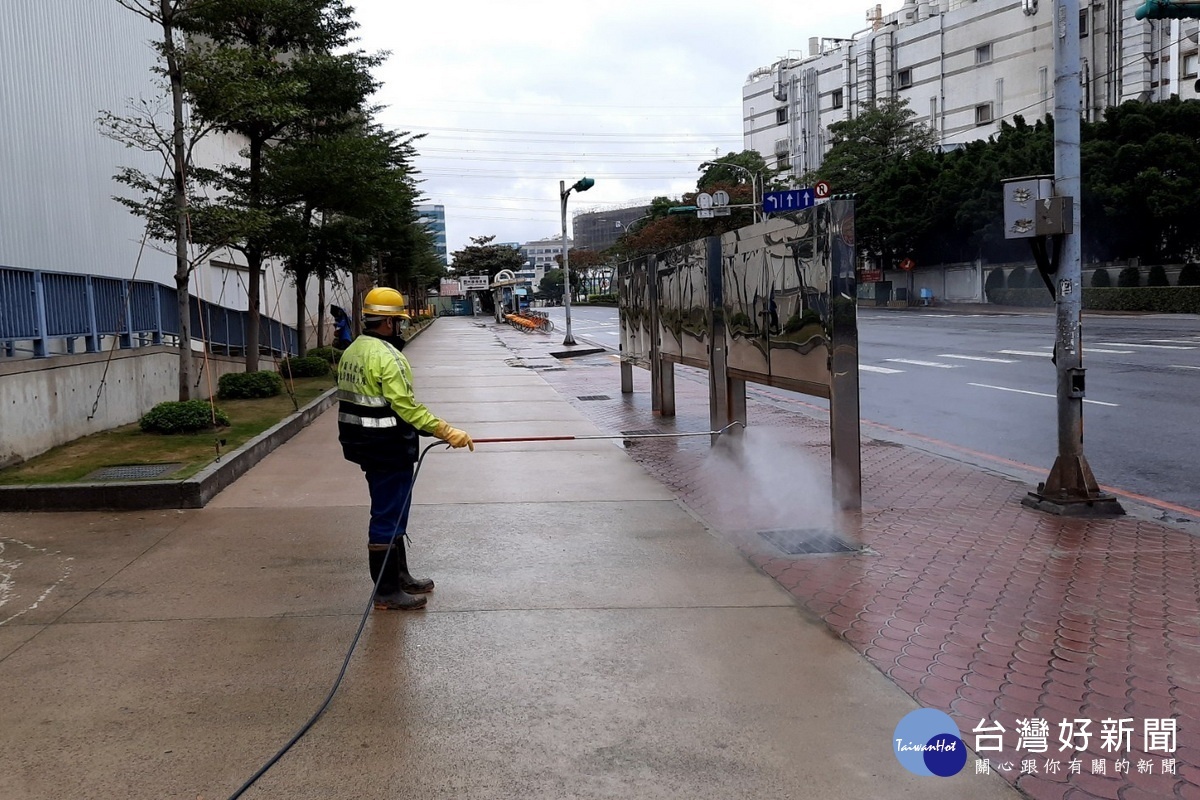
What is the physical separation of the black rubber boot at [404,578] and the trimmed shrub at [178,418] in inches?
235

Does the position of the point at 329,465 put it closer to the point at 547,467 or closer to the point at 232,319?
the point at 547,467

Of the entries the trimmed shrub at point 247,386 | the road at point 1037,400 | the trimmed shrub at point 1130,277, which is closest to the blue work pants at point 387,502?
the road at point 1037,400

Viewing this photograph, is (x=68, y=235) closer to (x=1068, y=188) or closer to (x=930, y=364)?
(x=1068, y=188)

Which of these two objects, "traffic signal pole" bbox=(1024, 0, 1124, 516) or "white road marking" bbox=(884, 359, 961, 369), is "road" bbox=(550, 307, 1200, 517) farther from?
"traffic signal pole" bbox=(1024, 0, 1124, 516)

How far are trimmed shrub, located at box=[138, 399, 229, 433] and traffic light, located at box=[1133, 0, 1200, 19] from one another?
10513mm

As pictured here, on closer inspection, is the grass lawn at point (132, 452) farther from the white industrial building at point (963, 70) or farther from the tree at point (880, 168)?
the tree at point (880, 168)

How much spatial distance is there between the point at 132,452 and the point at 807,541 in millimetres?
6772

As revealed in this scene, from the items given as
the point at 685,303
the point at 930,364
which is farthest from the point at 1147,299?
the point at 685,303

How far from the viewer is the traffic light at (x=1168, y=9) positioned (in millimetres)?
10328

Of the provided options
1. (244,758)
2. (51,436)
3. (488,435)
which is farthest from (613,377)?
(244,758)

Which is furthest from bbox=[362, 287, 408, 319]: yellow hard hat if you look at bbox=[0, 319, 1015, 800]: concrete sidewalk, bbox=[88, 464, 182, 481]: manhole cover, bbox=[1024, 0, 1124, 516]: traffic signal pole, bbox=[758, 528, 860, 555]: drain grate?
bbox=[1024, 0, 1124, 516]: traffic signal pole

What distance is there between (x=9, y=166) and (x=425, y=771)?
37.7 feet

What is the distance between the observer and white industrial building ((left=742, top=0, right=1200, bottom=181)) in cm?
5517

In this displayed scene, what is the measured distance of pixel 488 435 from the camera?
41.9ft
